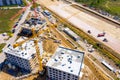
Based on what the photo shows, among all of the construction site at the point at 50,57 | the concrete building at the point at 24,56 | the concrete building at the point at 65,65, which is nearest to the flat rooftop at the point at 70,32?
the construction site at the point at 50,57

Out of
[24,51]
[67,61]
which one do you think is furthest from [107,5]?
[24,51]

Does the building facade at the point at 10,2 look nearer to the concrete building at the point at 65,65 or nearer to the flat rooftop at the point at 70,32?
the flat rooftop at the point at 70,32

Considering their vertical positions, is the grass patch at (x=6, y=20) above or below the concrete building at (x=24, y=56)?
above

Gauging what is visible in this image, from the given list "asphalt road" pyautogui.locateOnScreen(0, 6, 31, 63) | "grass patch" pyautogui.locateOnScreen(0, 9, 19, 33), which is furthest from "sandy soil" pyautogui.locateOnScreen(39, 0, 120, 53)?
"grass patch" pyautogui.locateOnScreen(0, 9, 19, 33)

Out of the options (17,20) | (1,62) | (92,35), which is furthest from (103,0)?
(1,62)

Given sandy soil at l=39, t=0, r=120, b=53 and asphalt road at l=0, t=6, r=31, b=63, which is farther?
sandy soil at l=39, t=0, r=120, b=53

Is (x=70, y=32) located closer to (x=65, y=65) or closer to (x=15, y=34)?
(x=15, y=34)

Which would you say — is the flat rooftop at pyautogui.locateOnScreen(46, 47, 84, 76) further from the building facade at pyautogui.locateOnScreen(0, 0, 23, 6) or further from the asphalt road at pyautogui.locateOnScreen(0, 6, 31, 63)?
the building facade at pyautogui.locateOnScreen(0, 0, 23, 6)
